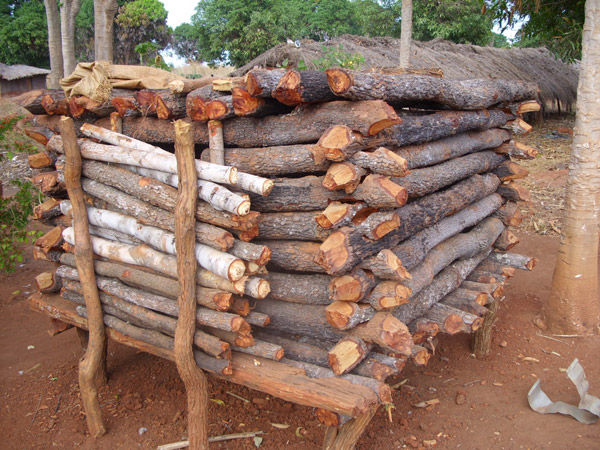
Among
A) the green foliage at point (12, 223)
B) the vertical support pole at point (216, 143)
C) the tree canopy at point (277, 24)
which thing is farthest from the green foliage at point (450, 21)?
the vertical support pole at point (216, 143)

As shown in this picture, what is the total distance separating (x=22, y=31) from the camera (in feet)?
78.8

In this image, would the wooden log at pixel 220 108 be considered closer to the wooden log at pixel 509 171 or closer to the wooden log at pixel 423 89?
the wooden log at pixel 423 89

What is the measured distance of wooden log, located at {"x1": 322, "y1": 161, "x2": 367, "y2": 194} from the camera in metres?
3.06

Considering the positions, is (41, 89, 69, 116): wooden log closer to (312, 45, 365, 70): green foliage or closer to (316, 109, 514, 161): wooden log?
(316, 109, 514, 161): wooden log

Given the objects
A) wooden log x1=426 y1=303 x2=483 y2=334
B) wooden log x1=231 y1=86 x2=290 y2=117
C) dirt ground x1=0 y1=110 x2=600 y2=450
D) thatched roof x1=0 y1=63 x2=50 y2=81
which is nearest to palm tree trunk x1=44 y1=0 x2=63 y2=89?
dirt ground x1=0 y1=110 x2=600 y2=450

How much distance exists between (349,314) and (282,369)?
654 mm

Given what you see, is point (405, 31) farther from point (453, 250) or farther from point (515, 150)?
point (453, 250)

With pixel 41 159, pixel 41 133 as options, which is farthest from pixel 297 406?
pixel 41 133

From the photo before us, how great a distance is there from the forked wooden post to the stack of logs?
0.09 meters

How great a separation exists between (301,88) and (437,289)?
7.43 feet

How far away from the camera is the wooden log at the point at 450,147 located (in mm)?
3794

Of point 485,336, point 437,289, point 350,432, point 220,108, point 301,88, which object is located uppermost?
point 301,88

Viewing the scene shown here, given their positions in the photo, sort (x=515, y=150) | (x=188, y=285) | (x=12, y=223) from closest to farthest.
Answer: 1. (x=188, y=285)
2. (x=515, y=150)
3. (x=12, y=223)

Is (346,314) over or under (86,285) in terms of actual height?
over
